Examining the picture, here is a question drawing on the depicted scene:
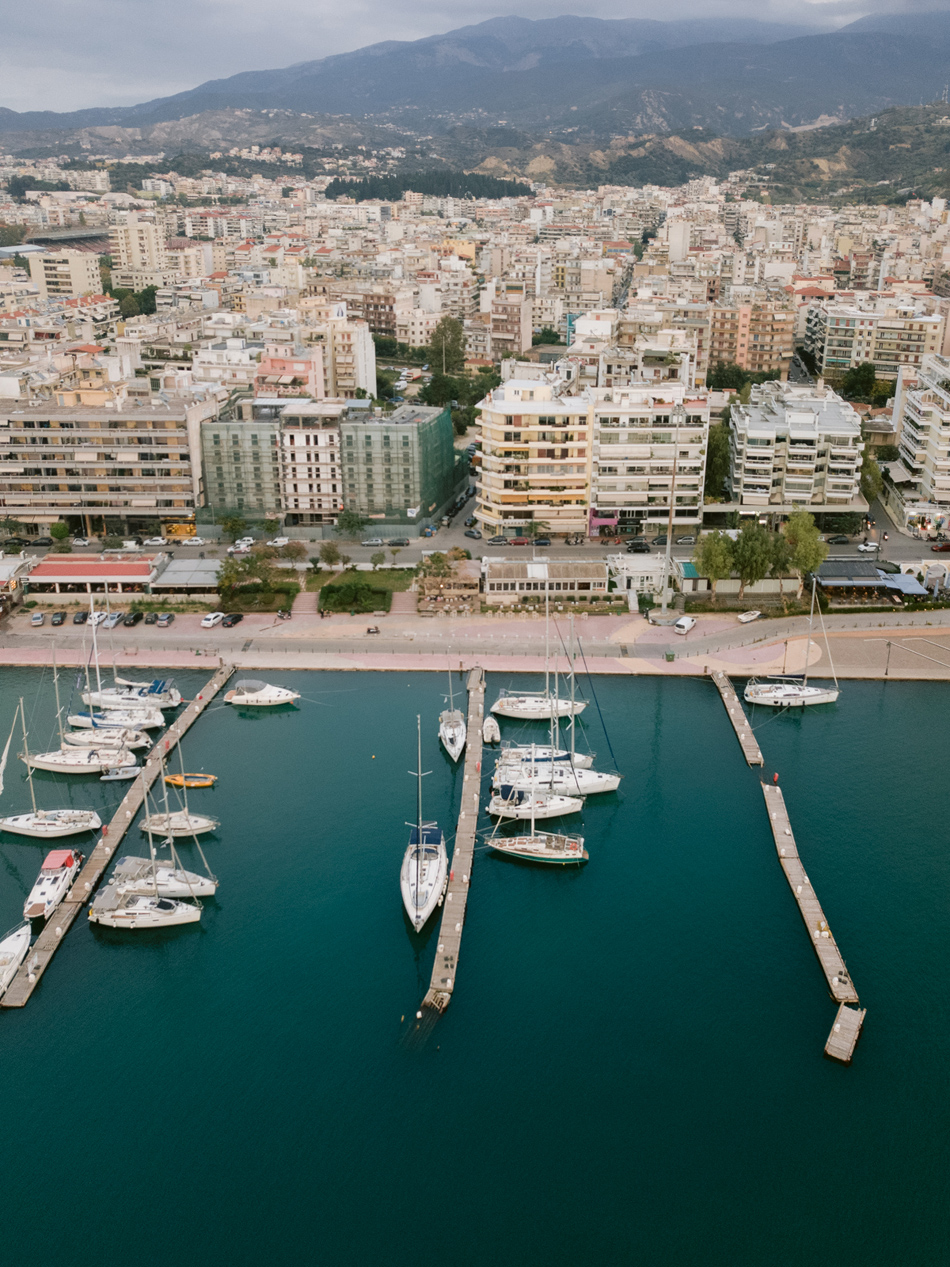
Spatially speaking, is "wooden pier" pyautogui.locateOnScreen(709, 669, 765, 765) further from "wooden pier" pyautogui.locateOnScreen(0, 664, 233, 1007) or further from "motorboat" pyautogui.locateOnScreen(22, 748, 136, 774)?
"motorboat" pyautogui.locateOnScreen(22, 748, 136, 774)

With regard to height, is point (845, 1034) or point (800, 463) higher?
point (800, 463)

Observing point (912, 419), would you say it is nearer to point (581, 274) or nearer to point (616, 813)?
point (616, 813)

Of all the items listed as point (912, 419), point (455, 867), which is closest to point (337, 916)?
point (455, 867)

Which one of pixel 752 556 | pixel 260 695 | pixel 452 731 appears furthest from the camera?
pixel 752 556

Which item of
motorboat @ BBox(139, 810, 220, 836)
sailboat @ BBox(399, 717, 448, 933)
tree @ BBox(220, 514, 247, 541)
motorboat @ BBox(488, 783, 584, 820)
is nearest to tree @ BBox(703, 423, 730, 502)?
tree @ BBox(220, 514, 247, 541)

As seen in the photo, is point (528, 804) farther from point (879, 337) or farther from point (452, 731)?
point (879, 337)

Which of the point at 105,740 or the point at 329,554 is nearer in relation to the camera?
the point at 105,740

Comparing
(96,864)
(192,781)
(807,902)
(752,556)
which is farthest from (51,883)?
(752,556)

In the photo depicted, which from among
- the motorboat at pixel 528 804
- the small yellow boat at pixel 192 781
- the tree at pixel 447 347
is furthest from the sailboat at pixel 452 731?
the tree at pixel 447 347

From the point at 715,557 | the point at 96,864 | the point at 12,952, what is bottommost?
the point at 12,952
